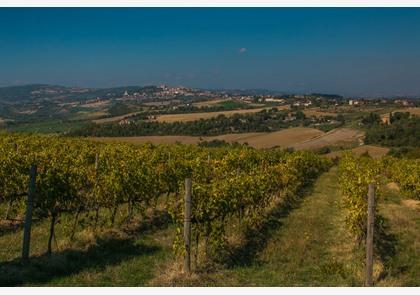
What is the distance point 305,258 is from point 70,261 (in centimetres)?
500

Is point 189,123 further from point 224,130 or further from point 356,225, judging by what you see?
point 356,225

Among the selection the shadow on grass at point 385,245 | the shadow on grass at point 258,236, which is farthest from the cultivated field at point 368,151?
the shadow on grass at point 385,245

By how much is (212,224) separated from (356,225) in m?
4.18

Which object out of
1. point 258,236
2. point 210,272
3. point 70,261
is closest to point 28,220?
point 70,261

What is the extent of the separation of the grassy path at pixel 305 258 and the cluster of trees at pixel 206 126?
59430 millimetres

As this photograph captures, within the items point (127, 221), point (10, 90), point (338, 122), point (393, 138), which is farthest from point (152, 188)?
point (10, 90)

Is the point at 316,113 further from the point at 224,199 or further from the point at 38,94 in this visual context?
the point at 38,94

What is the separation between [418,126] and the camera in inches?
2687

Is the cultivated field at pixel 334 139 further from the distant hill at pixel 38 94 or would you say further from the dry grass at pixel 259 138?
the distant hill at pixel 38 94

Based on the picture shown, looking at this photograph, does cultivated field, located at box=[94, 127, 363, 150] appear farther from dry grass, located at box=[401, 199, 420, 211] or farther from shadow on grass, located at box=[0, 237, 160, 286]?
shadow on grass, located at box=[0, 237, 160, 286]

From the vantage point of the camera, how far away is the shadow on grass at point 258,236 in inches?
384

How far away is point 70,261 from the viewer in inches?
360

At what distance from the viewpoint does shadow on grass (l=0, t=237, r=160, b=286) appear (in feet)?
26.2

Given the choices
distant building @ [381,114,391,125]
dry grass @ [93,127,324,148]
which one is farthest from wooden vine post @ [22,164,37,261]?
distant building @ [381,114,391,125]
